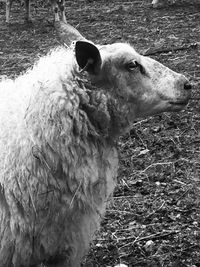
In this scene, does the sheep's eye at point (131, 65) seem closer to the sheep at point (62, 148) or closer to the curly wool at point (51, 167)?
the sheep at point (62, 148)

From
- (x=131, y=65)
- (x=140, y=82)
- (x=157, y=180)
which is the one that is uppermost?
(x=131, y=65)

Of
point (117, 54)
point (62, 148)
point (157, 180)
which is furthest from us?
point (157, 180)

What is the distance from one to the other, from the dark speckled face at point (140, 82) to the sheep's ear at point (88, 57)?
0.07m

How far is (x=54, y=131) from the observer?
2.94 m

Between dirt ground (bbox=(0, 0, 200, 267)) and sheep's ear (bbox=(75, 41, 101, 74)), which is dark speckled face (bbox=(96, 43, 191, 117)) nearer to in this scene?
sheep's ear (bbox=(75, 41, 101, 74))

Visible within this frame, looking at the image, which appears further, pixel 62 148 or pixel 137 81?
pixel 137 81

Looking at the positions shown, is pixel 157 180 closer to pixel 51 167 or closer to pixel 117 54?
pixel 117 54

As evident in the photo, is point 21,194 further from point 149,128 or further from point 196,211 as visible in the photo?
point 149,128

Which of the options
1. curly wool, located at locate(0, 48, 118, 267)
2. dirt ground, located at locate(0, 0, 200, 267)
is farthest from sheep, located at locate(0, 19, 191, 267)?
→ dirt ground, located at locate(0, 0, 200, 267)

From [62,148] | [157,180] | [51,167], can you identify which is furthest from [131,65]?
[157,180]

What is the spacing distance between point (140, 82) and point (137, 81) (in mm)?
19

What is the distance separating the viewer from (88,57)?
9.91 ft

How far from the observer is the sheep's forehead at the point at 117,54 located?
3167mm

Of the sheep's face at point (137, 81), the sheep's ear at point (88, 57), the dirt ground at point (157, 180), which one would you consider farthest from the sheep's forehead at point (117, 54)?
the dirt ground at point (157, 180)
